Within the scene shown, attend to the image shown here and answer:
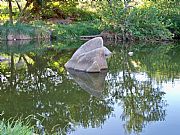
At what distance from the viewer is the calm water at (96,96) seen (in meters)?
6.68

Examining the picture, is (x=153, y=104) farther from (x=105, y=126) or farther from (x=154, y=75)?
(x=154, y=75)

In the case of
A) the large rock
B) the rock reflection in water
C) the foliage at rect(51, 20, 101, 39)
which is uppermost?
the large rock

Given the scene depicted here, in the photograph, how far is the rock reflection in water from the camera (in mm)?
9377

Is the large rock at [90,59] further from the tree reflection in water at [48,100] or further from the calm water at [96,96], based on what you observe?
the tree reflection in water at [48,100]

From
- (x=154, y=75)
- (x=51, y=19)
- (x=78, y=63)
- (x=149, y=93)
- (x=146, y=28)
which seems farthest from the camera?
(x=51, y=19)

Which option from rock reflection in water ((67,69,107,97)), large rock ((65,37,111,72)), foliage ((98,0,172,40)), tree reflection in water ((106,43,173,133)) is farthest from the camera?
foliage ((98,0,172,40))

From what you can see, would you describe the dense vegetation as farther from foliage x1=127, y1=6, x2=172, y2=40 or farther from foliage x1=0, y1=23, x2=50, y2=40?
foliage x1=0, y1=23, x2=50, y2=40

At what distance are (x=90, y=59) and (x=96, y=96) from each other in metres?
→ 3.07

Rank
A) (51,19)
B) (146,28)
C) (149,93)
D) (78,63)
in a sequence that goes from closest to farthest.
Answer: (149,93) < (78,63) < (146,28) < (51,19)

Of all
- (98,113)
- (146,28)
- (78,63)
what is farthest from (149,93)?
(146,28)

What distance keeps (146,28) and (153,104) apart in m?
13.3

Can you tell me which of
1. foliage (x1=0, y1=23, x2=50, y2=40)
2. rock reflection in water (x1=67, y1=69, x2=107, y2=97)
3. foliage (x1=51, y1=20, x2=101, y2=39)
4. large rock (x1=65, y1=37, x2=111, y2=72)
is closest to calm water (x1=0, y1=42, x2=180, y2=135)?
rock reflection in water (x1=67, y1=69, x2=107, y2=97)

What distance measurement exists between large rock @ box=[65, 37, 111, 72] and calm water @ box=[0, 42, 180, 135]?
334mm

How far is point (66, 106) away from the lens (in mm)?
7930
